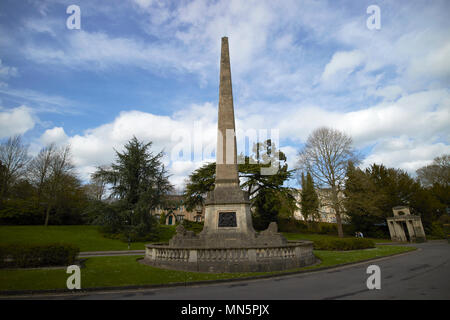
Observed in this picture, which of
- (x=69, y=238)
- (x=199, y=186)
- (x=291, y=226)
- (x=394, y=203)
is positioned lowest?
(x=69, y=238)

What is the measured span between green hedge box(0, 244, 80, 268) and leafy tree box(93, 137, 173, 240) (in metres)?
14.6

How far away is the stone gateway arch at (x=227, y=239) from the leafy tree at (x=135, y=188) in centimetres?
1484

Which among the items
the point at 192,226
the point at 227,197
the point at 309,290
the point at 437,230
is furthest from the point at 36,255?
the point at 437,230

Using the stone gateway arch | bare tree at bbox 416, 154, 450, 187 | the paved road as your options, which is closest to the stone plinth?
the stone gateway arch

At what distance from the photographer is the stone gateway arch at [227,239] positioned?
33.6 feet

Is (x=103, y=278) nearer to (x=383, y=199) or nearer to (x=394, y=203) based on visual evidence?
(x=383, y=199)

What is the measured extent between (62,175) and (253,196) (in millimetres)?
→ 29141

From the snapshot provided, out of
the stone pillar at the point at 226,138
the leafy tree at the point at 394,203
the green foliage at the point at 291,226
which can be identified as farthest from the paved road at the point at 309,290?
the green foliage at the point at 291,226

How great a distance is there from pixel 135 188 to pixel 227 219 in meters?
20.2

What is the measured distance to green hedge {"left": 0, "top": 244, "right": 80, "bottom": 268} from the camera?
11.1m

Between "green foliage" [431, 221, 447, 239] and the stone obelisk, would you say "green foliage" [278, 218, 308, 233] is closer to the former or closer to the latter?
"green foliage" [431, 221, 447, 239]

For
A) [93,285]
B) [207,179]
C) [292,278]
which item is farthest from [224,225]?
[207,179]

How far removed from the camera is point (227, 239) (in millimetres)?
Answer: 13117
